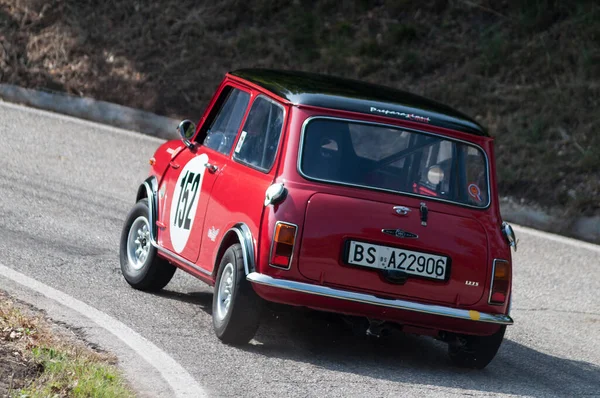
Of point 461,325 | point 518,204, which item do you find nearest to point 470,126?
point 461,325

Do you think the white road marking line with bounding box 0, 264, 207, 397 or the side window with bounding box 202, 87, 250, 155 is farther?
the side window with bounding box 202, 87, 250, 155

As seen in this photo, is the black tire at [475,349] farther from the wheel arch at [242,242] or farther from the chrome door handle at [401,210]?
the wheel arch at [242,242]

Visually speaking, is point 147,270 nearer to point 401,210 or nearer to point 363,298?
point 363,298

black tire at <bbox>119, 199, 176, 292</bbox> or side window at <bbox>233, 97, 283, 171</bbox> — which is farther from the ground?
side window at <bbox>233, 97, 283, 171</bbox>

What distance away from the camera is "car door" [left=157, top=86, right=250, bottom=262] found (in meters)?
7.39

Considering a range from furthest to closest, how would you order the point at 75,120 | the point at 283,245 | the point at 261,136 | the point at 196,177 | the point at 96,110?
the point at 96,110 < the point at 75,120 < the point at 196,177 < the point at 261,136 < the point at 283,245

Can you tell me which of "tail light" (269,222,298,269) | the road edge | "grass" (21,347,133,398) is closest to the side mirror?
"tail light" (269,222,298,269)

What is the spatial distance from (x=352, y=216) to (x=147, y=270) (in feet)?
6.95

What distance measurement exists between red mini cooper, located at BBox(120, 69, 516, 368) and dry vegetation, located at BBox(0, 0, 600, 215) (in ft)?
23.2

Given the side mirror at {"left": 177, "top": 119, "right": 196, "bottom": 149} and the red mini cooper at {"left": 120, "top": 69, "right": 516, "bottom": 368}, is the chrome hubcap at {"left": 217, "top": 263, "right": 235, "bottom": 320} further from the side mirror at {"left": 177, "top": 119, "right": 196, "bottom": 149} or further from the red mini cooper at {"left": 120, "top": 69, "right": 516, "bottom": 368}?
the side mirror at {"left": 177, "top": 119, "right": 196, "bottom": 149}

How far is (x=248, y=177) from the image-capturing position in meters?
6.93

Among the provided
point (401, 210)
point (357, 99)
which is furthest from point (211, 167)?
point (401, 210)

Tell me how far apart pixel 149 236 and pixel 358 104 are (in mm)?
1987

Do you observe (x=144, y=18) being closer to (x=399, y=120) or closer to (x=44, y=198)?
(x=44, y=198)
